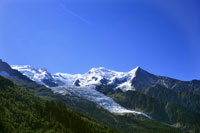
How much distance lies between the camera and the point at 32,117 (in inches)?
4897

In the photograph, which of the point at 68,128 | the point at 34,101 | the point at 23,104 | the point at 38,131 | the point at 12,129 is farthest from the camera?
the point at 34,101

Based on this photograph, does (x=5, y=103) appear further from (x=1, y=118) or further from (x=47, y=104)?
(x=47, y=104)

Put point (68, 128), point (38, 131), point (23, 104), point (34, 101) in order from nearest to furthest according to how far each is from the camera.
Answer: point (38, 131) → point (68, 128) → point (23, 104) → point (34, 101)

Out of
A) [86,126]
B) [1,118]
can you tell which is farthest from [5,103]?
[86,126]

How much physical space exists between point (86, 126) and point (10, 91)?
52148 millimetres

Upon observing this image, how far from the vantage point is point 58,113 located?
14150cm

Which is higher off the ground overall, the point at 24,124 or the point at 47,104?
the point at 47,104

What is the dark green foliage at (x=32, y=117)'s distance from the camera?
112m

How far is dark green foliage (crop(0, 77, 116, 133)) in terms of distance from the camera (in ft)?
367

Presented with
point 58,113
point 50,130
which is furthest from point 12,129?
point 58,113

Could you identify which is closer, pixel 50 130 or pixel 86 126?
pixel 50 130

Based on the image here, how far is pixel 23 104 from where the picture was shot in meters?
138

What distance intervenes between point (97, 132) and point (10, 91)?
58972 millimetres

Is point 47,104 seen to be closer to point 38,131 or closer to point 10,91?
point 10,91
